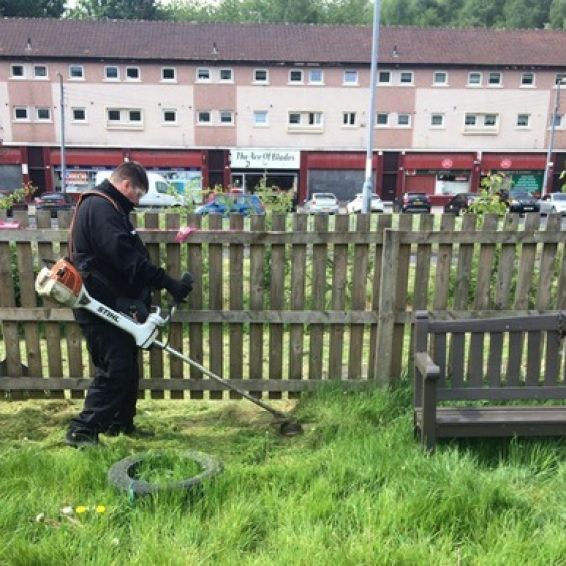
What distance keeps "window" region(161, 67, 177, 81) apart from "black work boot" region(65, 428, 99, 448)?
1650 inches

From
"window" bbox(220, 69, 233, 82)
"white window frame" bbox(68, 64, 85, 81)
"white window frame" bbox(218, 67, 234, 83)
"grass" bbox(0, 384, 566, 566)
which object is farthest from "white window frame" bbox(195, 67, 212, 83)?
"grass" bbox(0, 384, 566, 566)

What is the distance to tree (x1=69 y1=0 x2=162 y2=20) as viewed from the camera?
2632 inches

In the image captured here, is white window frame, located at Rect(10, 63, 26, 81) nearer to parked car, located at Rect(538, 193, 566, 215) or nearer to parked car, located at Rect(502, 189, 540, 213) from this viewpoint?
parked car, located at Rect(502, 189, 540, 213)

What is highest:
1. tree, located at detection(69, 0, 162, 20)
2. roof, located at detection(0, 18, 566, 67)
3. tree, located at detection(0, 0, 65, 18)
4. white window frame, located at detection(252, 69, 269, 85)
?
tree, located at detection(69, 0, 162, 20)

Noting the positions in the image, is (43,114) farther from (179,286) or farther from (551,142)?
(179,286)

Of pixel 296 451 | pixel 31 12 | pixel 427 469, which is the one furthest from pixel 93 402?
pixel 31 12

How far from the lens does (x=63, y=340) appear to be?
6.75 metres

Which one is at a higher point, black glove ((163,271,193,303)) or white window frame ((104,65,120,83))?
white window frame ((104,65,120,83))

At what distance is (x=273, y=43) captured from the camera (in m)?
44.0

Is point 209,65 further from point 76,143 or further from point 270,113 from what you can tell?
point 76,143

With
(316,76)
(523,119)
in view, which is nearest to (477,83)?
(523,119)

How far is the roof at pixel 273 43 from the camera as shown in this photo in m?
42.5

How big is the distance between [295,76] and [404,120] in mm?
8488

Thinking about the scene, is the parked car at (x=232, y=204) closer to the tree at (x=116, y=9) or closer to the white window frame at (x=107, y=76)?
the white window frame at (x=107, y=76)
